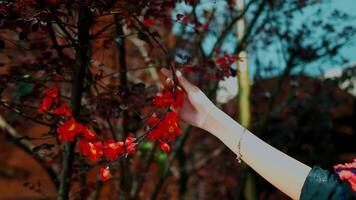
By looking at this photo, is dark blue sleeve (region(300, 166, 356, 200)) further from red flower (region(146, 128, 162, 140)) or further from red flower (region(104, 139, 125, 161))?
red flower (region(104, 139, 125, 161))

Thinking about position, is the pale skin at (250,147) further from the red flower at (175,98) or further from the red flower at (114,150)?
the red flower at (114,150)

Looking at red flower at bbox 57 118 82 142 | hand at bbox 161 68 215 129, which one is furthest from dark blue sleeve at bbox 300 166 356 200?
red flower at bbox 57 118 82 142

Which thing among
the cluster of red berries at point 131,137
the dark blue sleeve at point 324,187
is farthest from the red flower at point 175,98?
the dark blue sleeve at point 324,187

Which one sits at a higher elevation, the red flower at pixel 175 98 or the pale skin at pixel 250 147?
the red flower at pixel 175 98

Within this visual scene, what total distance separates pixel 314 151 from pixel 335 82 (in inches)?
168

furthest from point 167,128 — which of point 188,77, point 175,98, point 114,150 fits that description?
point 188,77

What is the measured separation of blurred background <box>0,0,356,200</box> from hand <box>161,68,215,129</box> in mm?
673

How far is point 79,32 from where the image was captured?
2.73m

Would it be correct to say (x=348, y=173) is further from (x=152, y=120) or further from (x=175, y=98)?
(x=152, y=120)

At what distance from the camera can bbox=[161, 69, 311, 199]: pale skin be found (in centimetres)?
178

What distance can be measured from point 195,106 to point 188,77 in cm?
539

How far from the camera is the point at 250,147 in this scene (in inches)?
72.9

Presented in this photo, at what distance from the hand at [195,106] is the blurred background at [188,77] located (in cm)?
67

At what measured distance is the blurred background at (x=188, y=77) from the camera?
307 cm
